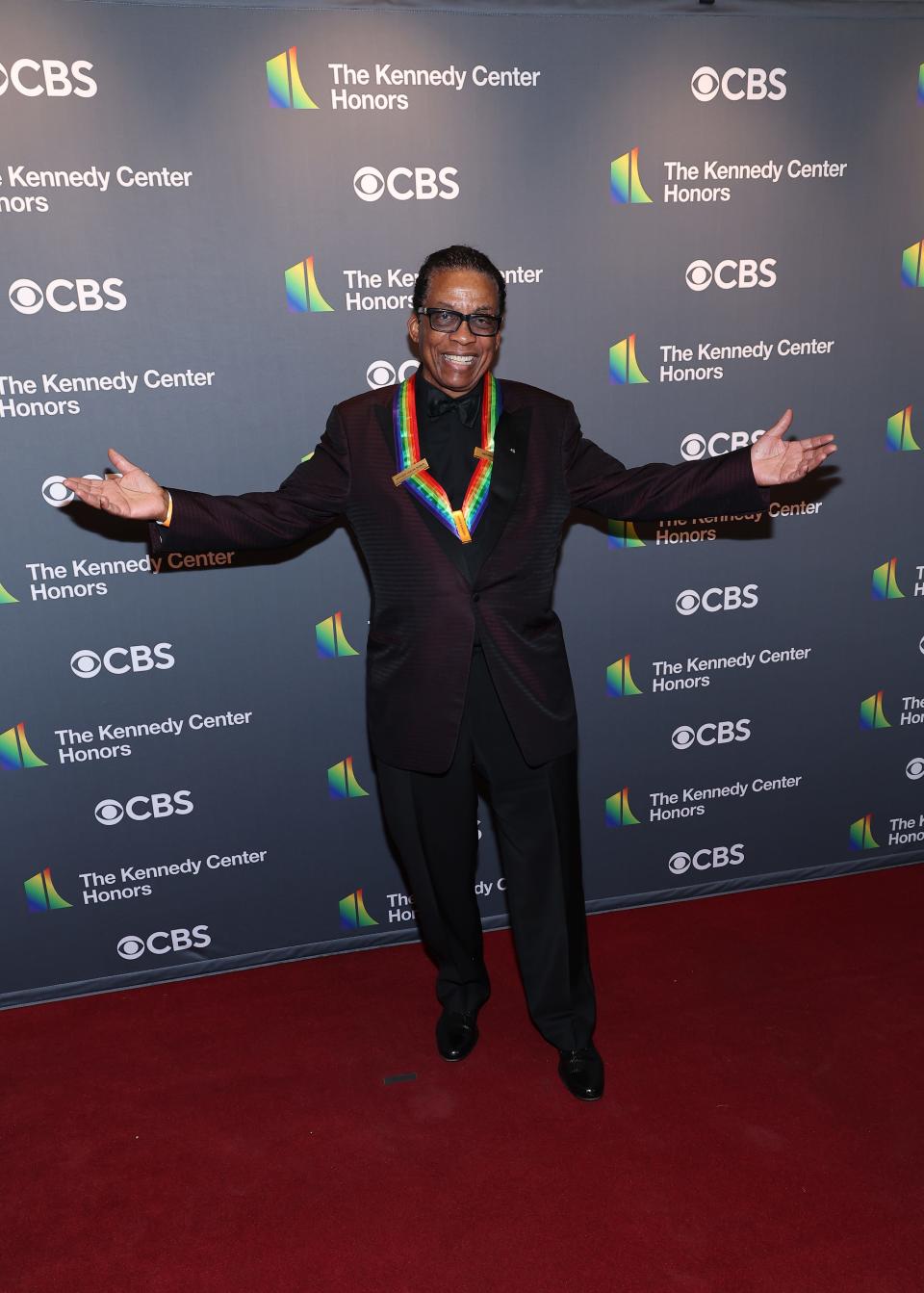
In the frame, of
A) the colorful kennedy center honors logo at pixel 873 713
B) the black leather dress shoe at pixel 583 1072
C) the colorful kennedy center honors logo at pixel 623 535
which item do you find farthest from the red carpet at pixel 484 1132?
the colorful kennedy center honors logo at pixel 623 535

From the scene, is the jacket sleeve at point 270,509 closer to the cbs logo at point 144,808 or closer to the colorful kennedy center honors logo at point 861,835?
the cbs logo at point 144,808

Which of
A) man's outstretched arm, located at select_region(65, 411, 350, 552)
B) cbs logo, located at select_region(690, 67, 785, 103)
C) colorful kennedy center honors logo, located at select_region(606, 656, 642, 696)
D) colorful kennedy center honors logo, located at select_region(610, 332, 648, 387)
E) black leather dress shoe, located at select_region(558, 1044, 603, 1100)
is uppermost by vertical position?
cbs logo, located at select_region(690, 67, 785, 103)

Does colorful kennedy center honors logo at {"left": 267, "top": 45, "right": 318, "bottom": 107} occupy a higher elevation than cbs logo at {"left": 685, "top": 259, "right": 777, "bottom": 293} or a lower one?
higher

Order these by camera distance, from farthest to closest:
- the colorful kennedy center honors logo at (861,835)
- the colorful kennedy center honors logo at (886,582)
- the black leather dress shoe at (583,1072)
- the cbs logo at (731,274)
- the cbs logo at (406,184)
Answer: the colorful kennedy center honors logo at (861,835), the colorful kennedy center honors logo at (886,582), the cbs logo at (731,274), the cbs logo at (406,184), the black leather dress shoe at (583,1072)

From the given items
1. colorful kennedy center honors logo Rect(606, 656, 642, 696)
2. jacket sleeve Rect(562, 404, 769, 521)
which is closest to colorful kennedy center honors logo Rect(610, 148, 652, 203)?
jacket sleeve Rect(562, 404, 769, 521)

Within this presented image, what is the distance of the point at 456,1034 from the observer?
2.79m

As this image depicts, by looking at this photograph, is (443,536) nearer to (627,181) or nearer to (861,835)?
(627,181)

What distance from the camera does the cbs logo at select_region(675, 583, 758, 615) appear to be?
3.29 metres

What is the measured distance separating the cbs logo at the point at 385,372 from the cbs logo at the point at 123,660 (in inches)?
39.1

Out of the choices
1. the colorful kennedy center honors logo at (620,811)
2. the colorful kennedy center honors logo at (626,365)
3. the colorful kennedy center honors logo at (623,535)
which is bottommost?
the colorful kennedy center honors logo at (620,811)

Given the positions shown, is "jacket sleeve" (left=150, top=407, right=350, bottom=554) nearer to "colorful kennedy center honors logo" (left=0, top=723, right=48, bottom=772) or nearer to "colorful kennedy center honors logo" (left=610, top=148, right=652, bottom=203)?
"colorful kennedy center honors logo" (left=0, top=723, right=48, bottom=772)

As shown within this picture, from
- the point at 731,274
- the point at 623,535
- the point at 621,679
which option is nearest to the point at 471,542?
the point at 623,535

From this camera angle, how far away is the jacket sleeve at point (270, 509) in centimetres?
238

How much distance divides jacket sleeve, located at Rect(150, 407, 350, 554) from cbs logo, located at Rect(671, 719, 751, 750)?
1.55 metres
